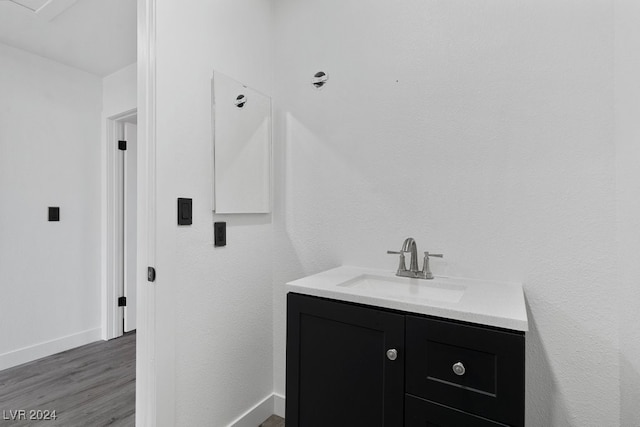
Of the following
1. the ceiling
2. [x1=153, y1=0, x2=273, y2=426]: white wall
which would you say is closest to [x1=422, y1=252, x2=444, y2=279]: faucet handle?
[x1=153, y1=0, x2=273, y2=426]: white wall

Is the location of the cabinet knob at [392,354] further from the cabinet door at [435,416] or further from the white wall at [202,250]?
the white wall at [202,250]

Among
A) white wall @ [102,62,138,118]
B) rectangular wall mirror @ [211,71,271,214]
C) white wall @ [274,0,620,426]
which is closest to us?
white wall @ [274,0,620,426]

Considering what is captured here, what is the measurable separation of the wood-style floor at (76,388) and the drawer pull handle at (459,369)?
1.77 meters

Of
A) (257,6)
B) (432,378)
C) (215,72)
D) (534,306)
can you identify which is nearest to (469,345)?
(432,378)

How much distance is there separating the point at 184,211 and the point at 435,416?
1.14 meters

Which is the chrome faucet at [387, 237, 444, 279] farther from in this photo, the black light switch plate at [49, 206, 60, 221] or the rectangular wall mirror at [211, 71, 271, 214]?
the black light switch plate at [49, 206, 60, 221]

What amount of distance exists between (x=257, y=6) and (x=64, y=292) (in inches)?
106

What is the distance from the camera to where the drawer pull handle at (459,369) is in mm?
865

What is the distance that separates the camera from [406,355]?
3.13 ft

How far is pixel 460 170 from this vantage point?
1348 mm

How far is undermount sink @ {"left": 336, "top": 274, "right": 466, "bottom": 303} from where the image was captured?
1.22m

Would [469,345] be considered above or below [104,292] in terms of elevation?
above

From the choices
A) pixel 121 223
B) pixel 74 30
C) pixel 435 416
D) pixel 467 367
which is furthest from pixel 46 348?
pixel 467 367

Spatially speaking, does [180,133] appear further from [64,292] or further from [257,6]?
[64,292]
